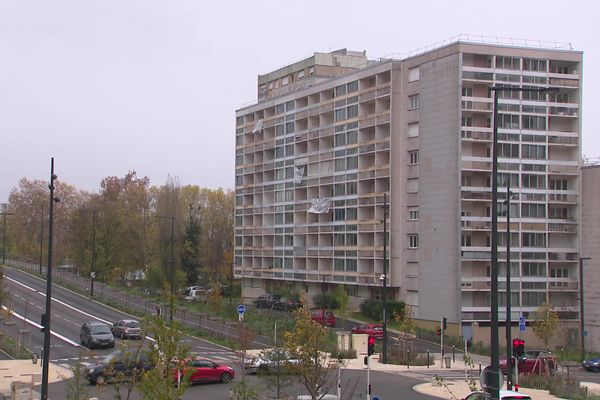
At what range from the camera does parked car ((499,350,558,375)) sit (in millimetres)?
39744

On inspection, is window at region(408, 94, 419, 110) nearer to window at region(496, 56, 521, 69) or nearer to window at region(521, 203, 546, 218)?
window at region(496, 56, 521, 69)

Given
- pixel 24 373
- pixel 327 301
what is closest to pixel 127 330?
pixel 24 373

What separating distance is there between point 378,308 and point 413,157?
13378 millimetres

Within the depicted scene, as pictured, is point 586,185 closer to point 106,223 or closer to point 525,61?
point 525,61

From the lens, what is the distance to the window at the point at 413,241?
69.2 metres

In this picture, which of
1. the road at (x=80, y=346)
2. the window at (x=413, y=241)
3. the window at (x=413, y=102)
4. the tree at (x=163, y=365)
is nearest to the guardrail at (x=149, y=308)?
the road at (x=80, y=346)

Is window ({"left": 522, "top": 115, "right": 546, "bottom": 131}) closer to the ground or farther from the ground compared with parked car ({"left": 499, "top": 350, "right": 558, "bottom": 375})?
farther from the ground

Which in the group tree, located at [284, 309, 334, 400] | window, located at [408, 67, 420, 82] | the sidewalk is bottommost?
the sidewalk

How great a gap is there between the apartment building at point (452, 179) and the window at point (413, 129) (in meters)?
0.13

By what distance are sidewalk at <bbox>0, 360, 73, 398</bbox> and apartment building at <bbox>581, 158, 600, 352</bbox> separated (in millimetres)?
43025

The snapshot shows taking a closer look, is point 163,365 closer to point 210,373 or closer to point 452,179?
point 210,373

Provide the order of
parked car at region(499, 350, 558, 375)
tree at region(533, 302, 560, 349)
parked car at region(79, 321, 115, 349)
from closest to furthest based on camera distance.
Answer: parked car at region(499, 350, 558, 375) < parked car at region(79, 321, 115, 349) < tree at region(533, 302, 560, 349)

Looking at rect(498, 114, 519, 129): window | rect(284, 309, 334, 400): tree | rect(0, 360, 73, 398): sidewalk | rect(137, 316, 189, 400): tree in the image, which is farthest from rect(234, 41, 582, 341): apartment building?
rect(137, 316, 189, 400): tree

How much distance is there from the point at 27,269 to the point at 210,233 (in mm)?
27154
